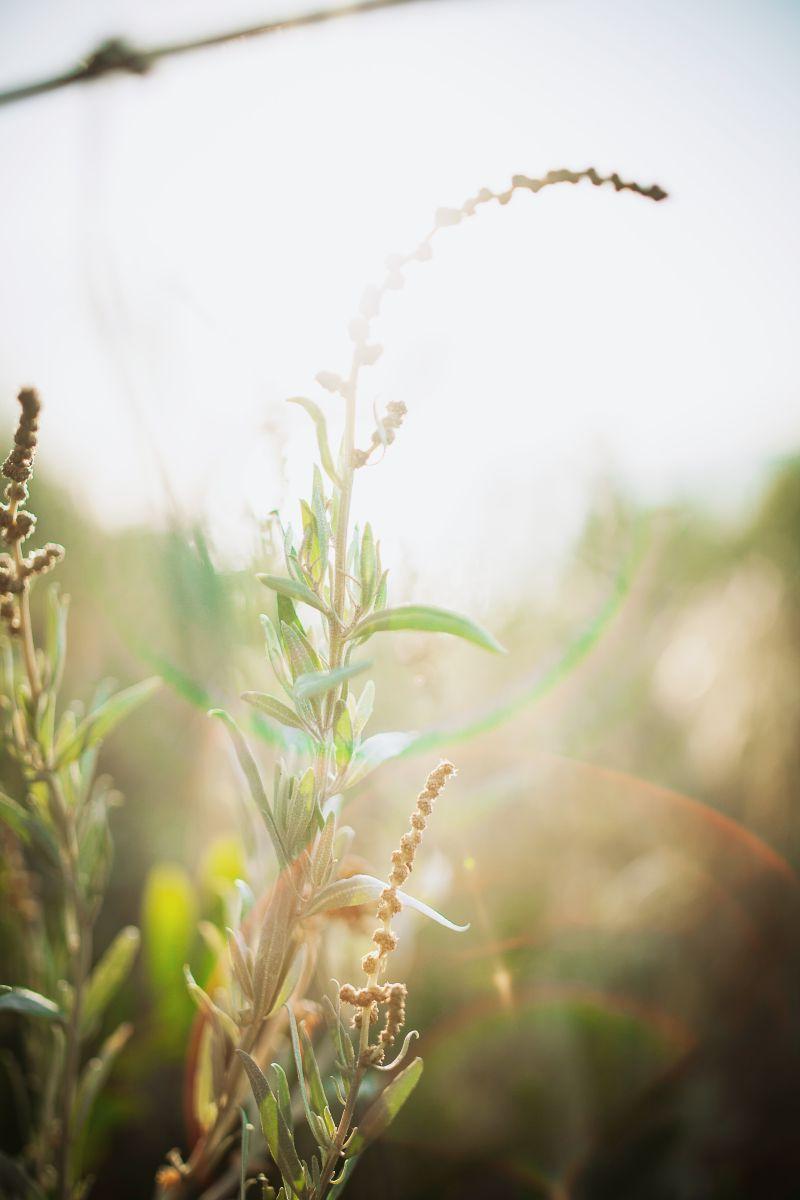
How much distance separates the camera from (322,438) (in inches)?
10.5

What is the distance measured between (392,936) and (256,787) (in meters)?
0.08

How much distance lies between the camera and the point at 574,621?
1015 mm

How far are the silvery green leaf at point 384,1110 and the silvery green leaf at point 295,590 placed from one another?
0.65ft

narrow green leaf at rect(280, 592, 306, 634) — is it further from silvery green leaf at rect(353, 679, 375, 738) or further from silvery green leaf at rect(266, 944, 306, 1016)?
silvery green leaf at rect(266, 944, 306, 1016)

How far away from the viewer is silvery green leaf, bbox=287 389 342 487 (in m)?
0.26

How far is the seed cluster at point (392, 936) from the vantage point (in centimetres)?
27

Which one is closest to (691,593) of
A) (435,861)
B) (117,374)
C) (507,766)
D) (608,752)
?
(608,752)

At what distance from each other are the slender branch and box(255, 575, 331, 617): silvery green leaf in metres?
0.21

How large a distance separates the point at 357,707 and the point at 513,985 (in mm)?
705

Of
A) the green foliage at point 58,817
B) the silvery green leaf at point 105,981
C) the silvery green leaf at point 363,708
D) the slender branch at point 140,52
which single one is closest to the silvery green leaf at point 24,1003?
the green foliage at point 58,817

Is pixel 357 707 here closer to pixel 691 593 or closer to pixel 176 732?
pixel 176 732

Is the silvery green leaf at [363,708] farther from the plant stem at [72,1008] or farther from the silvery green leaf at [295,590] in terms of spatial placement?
the plant stem at [72,1008]

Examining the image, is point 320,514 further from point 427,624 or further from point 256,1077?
point 256,1077

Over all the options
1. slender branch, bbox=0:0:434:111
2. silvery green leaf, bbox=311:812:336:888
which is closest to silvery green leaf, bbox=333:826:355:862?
silvery green leaf, bbox=311:812:336:888
